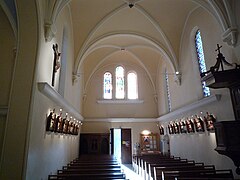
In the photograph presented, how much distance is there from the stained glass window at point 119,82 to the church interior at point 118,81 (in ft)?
0.31

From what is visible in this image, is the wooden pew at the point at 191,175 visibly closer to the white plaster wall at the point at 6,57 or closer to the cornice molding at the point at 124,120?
the white plaster wall at the point at 6,57

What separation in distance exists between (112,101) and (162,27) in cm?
795

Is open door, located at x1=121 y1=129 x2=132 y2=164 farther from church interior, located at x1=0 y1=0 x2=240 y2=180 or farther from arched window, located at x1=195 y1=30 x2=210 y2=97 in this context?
arched window, located at x1=195 y1=30 x2=210 y2=97

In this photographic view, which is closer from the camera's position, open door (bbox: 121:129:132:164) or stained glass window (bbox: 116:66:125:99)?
open door (bbox: 121:129:132:164)

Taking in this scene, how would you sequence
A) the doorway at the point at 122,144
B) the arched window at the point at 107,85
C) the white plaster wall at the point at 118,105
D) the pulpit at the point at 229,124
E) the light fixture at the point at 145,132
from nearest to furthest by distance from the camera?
the pulpit at the point at 229,124, the doorway at the point at 122,144, the light fixture at the point at 145,132, the white plaster wall at the point at 118,105, the arched window at the point at 107,85

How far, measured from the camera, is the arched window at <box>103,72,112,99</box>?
54.9ft

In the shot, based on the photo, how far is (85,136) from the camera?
50.3ft

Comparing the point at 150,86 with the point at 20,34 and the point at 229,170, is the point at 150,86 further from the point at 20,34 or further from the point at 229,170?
the point at 20,34

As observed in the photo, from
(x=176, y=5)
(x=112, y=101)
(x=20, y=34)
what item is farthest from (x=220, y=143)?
(x=112, y=101)

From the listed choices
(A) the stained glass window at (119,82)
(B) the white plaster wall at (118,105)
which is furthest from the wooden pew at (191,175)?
(A) the stained glass window at (119,82)

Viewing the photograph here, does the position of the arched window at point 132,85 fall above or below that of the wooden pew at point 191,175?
above

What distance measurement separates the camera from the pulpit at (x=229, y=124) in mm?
5133

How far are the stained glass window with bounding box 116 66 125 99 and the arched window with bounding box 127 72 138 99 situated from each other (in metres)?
0.59

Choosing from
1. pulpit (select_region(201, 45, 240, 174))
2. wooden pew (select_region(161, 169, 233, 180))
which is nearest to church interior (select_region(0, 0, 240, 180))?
pulpit (select_region(201, 45, 240, 174))
